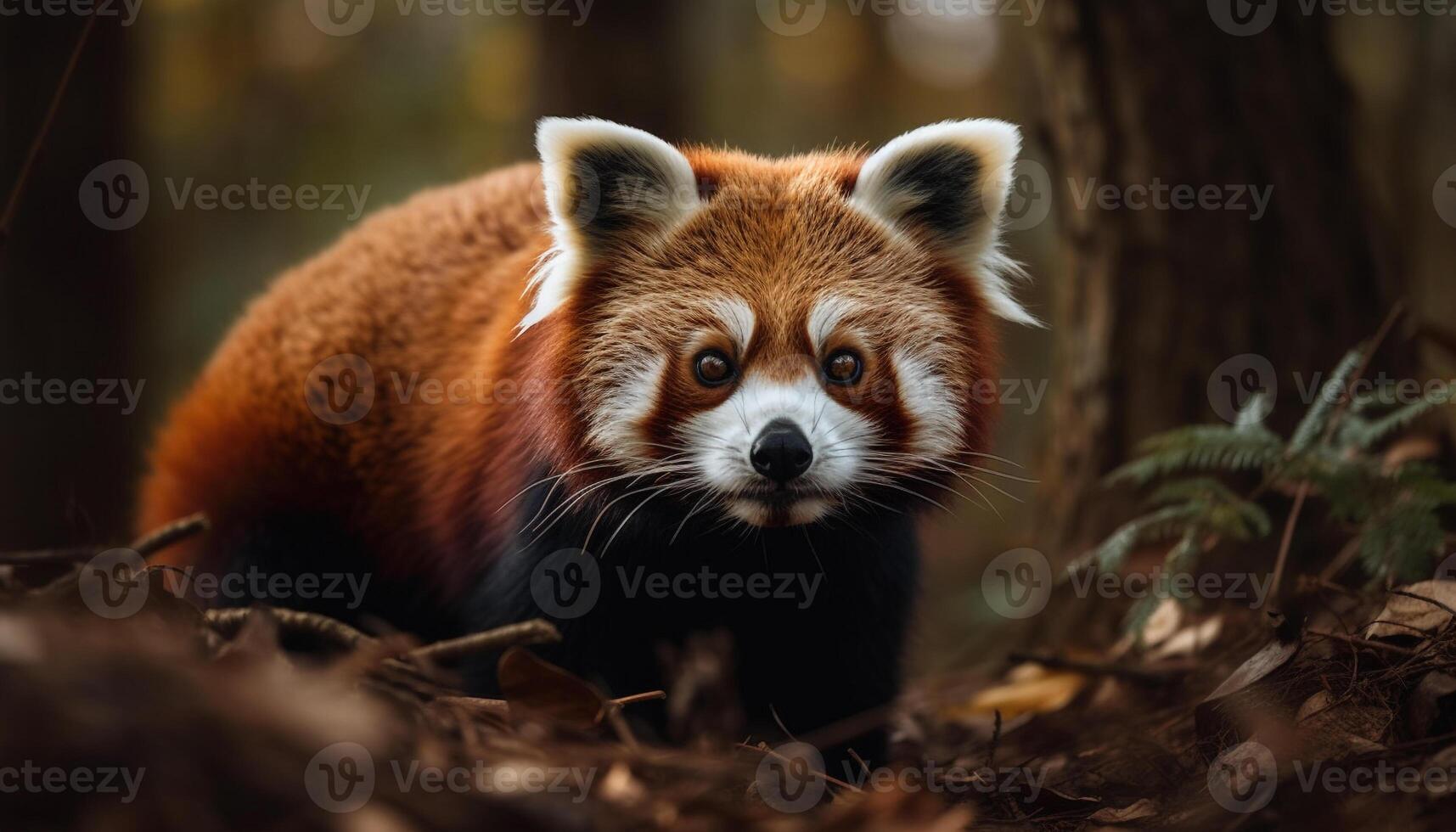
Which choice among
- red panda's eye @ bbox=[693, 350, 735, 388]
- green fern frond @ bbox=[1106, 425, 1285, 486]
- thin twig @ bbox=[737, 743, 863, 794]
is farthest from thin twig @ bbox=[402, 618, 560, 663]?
green fern frond @ bbox=[1106, 425, 1285, 486]

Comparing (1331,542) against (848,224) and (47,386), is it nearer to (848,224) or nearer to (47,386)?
(848,224)

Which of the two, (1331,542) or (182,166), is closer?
(1331,542)

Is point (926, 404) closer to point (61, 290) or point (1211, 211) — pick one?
point (1211, 211)

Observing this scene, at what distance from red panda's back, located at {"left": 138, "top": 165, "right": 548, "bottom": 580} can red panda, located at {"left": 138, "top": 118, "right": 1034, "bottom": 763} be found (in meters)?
0.02

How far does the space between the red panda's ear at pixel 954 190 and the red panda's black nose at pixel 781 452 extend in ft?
3.34

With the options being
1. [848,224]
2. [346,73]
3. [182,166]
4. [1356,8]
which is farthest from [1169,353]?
[182,166]

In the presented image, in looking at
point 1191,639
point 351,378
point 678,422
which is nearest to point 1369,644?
point 1191,639

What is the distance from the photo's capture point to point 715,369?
3.63 m

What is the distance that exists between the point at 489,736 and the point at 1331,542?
351 centimetres

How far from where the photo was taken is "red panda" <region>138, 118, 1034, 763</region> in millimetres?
3637

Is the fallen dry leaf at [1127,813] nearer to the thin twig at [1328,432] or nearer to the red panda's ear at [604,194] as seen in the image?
the thin twig at [1328,432]

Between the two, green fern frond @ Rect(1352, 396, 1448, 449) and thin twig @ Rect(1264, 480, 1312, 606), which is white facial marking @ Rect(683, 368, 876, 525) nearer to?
thin twig @ Rect(1264, 480, 1312, 606)

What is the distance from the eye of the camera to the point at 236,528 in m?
4.67

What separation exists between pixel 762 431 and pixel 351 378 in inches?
86.8
